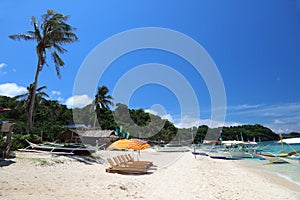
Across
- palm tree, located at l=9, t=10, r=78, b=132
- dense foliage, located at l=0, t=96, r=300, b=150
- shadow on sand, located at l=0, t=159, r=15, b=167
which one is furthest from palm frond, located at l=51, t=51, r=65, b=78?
dense foliage, located at l=0, t=96, r=300, b=150

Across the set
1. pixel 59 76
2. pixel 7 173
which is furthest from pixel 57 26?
pixel 7 173

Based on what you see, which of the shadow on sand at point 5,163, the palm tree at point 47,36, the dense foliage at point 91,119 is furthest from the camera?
the dense foliage at point 91,119

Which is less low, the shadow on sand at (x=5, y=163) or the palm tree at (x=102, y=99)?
the palm tree at (x=102, y=99)

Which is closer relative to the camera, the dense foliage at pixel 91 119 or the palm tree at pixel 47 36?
the palm tree at pixel 47 36

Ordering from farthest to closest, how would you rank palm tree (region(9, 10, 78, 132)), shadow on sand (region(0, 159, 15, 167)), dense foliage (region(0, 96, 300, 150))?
dense foliage (region(0, 96, 300, 150)), palm tree (region(9, 10, 78, 132)), shadow on sand (region(0, 159, 15, 167))

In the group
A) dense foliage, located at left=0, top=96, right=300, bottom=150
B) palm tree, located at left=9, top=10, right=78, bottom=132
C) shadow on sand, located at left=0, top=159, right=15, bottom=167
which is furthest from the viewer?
dense foliage, located at left=0, top=96, right=300, bottom=150

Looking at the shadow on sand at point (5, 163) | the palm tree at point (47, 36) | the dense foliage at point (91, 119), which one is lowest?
the shadow on sand at point (5, 163)

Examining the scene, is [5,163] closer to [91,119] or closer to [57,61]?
[57,61]

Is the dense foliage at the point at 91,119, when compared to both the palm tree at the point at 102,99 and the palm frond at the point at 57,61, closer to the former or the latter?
the palm tree at the point at 102,99

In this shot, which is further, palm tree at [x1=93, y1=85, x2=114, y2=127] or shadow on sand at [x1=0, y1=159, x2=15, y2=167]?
palm tree at [x1=93, y1=85, x2=114, y2=127]

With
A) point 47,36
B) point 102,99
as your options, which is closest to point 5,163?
point 47,36

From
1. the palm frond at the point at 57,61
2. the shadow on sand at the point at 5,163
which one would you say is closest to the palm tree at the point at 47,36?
the palm frond at the point at 57,61

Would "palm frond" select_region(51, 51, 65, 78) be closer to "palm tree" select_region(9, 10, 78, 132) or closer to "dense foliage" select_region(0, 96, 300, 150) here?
"palm tree" select_region(9, 10, 78, 132)

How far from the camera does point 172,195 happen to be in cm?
673
